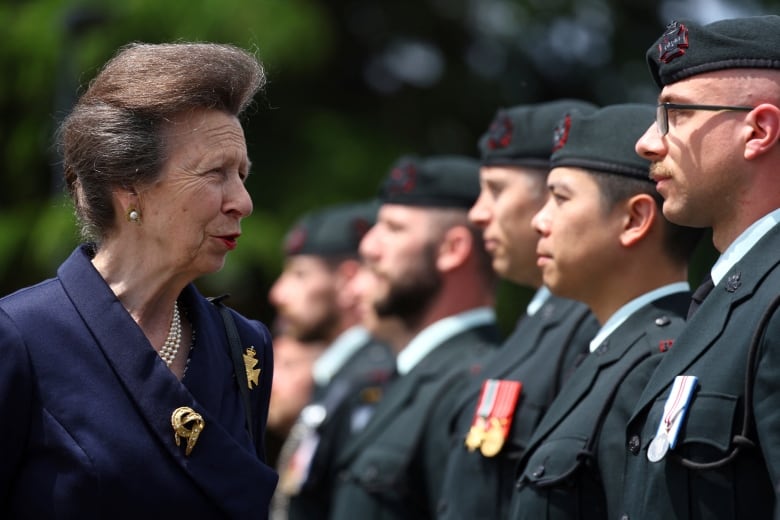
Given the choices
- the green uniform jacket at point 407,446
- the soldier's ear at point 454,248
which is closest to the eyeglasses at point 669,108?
the green uniform jacket at point 407,446

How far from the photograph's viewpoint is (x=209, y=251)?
4.02 metres

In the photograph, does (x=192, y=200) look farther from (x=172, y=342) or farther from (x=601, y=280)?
(x=601, y=280)

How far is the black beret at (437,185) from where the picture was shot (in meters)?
7.23

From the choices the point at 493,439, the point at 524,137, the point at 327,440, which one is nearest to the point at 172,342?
the point at 493,439

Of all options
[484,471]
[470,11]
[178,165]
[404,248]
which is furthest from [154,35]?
[178,165]

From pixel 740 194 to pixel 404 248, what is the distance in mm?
3331

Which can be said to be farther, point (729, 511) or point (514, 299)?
point (514, 299)

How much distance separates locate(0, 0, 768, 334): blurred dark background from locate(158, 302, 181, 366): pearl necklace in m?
7.17

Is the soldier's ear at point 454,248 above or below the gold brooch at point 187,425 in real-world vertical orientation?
below

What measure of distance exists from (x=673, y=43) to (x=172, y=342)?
5.41 feet

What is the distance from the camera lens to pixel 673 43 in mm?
4199

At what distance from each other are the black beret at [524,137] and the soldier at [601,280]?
738mm

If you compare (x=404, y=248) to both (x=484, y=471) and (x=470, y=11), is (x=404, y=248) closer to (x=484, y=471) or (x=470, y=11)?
(x=484, y=471)

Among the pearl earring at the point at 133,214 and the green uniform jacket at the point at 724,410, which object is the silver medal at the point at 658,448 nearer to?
the green uniform jacket at the point at 724,410
